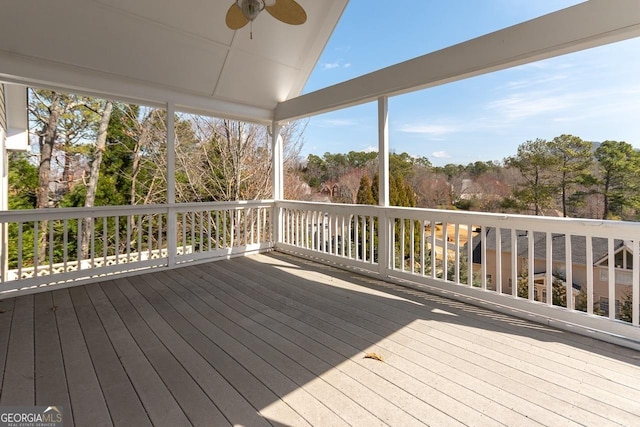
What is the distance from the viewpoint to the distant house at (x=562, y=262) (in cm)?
250

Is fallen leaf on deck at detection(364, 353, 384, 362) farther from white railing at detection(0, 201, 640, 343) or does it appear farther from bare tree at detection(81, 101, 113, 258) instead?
bare tree at detection(81, 101, 113, 258)

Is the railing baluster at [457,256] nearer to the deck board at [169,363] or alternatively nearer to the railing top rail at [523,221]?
the railing top rail at [523,221]

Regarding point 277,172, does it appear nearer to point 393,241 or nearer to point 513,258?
point 393,241

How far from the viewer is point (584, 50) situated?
264cm

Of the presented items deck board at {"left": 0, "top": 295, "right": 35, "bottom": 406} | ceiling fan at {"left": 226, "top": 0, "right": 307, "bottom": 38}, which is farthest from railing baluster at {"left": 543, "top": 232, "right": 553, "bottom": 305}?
deck board at {"left": 0, "top": 295, "right": 35, "bottom": 406}

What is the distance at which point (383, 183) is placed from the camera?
4.07 meters

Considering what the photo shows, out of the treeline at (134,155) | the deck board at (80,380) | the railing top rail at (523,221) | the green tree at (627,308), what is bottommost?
the deck board at (80,380)

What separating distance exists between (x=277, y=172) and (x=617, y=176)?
4.64 metres

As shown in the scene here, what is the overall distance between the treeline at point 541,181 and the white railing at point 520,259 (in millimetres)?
204

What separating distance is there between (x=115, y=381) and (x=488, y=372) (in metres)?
2.31

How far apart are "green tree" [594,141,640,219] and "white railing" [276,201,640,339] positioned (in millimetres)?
230

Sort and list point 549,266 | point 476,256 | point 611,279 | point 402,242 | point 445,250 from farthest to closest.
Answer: point 402,242
point 445,250
point 476,256
point 549,266
point 611,279

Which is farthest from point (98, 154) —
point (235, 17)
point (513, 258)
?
point (513, 258)

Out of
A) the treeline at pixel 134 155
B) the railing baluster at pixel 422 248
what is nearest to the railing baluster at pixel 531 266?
the railing baluster at pixel 422 248
